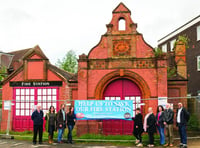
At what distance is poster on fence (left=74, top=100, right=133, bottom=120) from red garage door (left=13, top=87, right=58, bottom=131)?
13.7 ft

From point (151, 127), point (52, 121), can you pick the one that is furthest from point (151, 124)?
point (52, 121)

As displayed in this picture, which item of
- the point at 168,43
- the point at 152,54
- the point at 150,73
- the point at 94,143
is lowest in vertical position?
the point at 94,143

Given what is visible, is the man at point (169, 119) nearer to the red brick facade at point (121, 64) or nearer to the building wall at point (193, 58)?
the red brick facade at point (121, 64)

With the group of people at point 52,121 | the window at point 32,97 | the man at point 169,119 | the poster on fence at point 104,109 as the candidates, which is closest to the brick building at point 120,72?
the poster on fence at point 104,109

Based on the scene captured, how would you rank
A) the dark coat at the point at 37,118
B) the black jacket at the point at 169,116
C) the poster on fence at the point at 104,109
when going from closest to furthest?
1. the black jacket at the point at 169,116
2. the dark coat at the point at 37,118
3. the poster on fence at the point at 104,109

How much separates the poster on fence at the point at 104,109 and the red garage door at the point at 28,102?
4.18m

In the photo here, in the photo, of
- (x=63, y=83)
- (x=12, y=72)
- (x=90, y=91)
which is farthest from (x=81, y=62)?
(x=12, y=72)

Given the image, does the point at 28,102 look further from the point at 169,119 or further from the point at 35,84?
the point at 169,119

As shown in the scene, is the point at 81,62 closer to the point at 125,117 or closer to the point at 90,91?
the point at 90,91

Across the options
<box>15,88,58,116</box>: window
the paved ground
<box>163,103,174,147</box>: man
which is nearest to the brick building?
the paved ground

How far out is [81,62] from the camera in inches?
593

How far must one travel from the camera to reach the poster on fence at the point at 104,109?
13109 mm

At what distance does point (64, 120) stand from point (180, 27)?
24.1m

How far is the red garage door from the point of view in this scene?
17277mm
